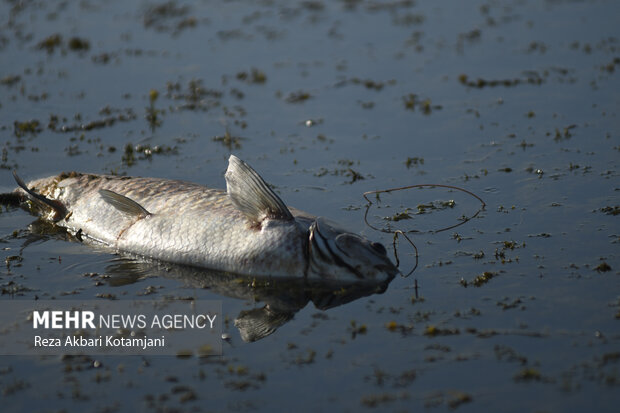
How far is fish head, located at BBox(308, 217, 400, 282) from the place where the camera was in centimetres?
686

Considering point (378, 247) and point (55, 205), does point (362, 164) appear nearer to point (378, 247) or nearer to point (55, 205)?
point (378, 247)

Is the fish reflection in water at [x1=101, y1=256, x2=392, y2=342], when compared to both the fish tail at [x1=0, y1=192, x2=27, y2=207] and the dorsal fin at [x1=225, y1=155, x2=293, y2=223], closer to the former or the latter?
the dorsal fin at [x1=225, y1=155, x2=293, y2=223]

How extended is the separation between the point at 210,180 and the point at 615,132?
543cm

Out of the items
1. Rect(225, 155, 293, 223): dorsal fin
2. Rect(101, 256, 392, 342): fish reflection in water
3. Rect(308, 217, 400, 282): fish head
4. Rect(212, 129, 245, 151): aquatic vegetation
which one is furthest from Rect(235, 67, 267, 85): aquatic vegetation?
Rect(308, 217, 400, 282): fish head

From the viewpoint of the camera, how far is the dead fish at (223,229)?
6.89 m

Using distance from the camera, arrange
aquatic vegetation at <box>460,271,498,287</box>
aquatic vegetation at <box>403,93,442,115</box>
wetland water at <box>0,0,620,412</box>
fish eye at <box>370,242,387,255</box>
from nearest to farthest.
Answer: wetland water at <box>0,0,620,412</box> → aquatic vegetation at <box>460,271,498,287</box> → fish eye at <box>370,242,387,255</box> → aquatic vegetation at <box>403,93,442,115</box>

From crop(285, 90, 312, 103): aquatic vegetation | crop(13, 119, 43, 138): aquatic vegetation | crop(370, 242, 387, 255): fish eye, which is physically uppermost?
crop(285, 90, 312, 103): aquatic vegetation

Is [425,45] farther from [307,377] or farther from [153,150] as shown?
[307,377]

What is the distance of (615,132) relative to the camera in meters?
10.6

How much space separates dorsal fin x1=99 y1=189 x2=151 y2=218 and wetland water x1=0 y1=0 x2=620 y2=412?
0.61 metres

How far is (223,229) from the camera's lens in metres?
7.30

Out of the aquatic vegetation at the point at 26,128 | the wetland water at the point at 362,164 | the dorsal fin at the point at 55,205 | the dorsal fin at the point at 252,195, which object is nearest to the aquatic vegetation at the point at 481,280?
the wetland water at the point at 362,164

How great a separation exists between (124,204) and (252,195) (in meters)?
1.49

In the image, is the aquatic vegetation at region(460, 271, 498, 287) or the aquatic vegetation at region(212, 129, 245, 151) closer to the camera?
the aquatic vegetation at region(460, 271, 498, 287)
